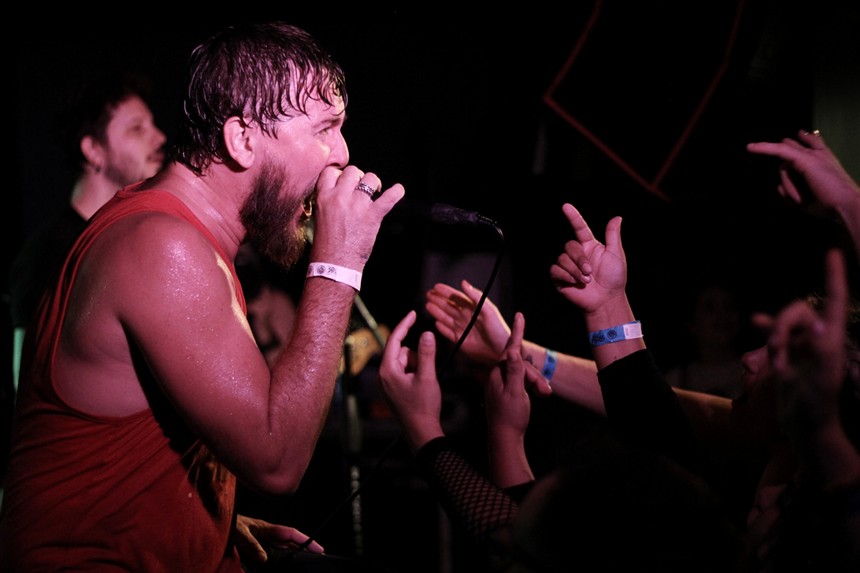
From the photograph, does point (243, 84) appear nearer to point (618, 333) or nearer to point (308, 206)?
point (308, 206)

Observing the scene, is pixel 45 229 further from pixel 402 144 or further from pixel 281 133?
pixel 281 133

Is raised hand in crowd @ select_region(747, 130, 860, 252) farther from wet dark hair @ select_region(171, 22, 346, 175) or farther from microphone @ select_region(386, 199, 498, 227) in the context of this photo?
wet dark hair @ select_region(171, 22, 346, 175)

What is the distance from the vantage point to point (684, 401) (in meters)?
2.03

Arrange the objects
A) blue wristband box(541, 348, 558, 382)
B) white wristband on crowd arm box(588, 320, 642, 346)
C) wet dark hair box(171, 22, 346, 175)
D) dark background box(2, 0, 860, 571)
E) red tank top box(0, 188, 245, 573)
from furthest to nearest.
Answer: dark background box(2, 0, 860, 571) → blue wristband box(541, 348, 558, 382) → white wristband on crowd arm box(588, 320, 642, 346) → wet dark hair box(171, 22, 346, 175) → red tank top box(0, 188, 245, 573)

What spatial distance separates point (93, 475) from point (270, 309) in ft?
8.41

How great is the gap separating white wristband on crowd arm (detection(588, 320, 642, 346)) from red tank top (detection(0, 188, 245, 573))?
80 centimetres

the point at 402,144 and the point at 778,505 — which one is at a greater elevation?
the point at 402,144

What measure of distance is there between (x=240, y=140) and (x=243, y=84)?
119 mm

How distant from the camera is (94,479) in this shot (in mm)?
1287

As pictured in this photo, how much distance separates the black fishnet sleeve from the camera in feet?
4.46

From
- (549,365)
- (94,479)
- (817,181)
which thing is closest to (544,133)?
(549,365)

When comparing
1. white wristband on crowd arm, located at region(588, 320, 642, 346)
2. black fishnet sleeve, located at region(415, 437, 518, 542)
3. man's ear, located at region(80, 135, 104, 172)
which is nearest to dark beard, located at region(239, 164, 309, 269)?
black fishnet sleeve, located at region(415, 437, 518, 542)

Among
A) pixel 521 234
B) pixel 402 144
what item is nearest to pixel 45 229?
pixel 402 144

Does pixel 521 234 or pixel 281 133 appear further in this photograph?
pixel 521 234
